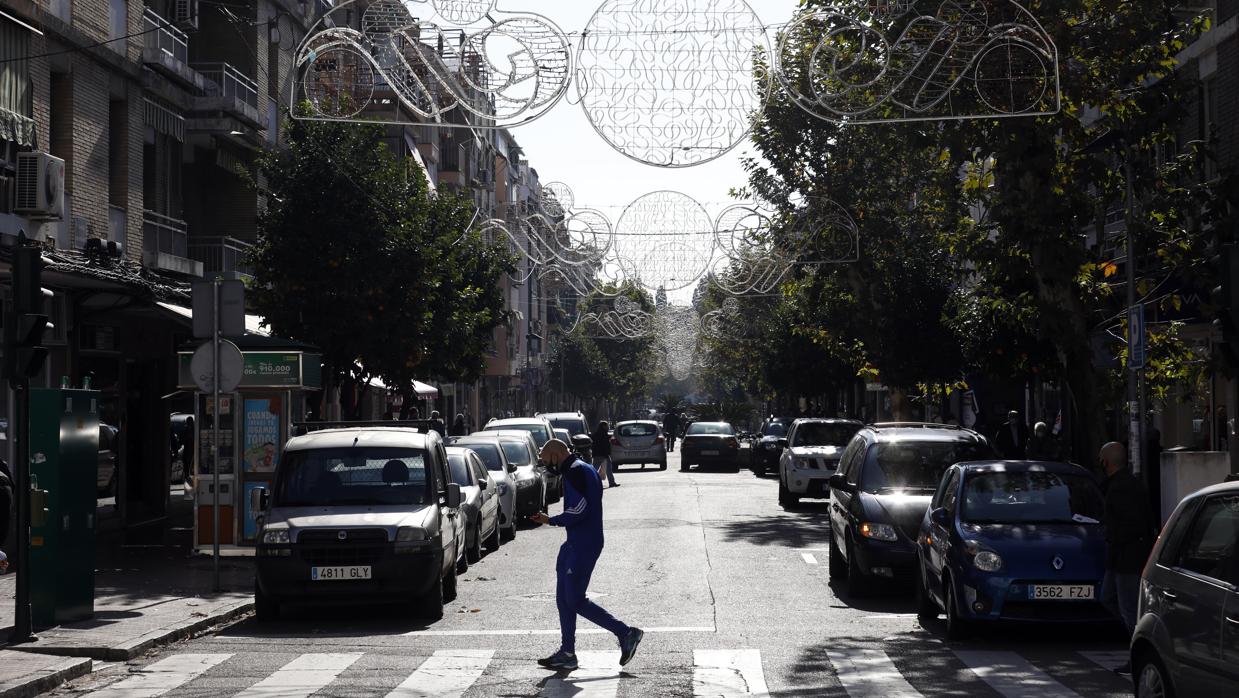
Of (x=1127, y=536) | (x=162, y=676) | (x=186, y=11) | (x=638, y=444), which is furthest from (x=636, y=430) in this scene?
(x=162, y=676)

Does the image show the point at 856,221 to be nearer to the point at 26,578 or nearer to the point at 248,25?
the point at 248,25

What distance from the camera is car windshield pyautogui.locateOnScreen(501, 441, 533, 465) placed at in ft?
89.1

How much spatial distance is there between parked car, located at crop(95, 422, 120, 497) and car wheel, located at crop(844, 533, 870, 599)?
14581 mm

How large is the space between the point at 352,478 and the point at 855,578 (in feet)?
16.9

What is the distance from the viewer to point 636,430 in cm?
5119

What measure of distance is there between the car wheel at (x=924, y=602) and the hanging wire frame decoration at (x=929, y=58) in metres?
4.07

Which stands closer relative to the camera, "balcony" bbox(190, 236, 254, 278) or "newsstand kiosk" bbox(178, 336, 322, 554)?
"newsstand kiosk" bbox(178, 336, 322, 554)

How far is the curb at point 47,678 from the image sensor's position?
10.1 m

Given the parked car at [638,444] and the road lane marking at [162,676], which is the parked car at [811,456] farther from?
the parked car at [638,444]

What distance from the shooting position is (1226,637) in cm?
694

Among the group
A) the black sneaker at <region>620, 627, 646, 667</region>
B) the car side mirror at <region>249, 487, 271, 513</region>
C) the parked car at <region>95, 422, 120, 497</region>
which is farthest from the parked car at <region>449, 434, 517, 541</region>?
the black sneaker at <region>620, 627, 646, 667</region>

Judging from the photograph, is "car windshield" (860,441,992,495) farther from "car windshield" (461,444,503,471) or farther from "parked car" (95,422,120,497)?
"parked car" (95,422,120,497)

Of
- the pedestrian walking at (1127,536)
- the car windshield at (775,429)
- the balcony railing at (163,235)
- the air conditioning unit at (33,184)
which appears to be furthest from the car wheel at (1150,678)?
the car windshield at (775,429)

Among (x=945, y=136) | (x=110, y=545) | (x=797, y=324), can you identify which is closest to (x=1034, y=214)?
(x=945, y=136)
